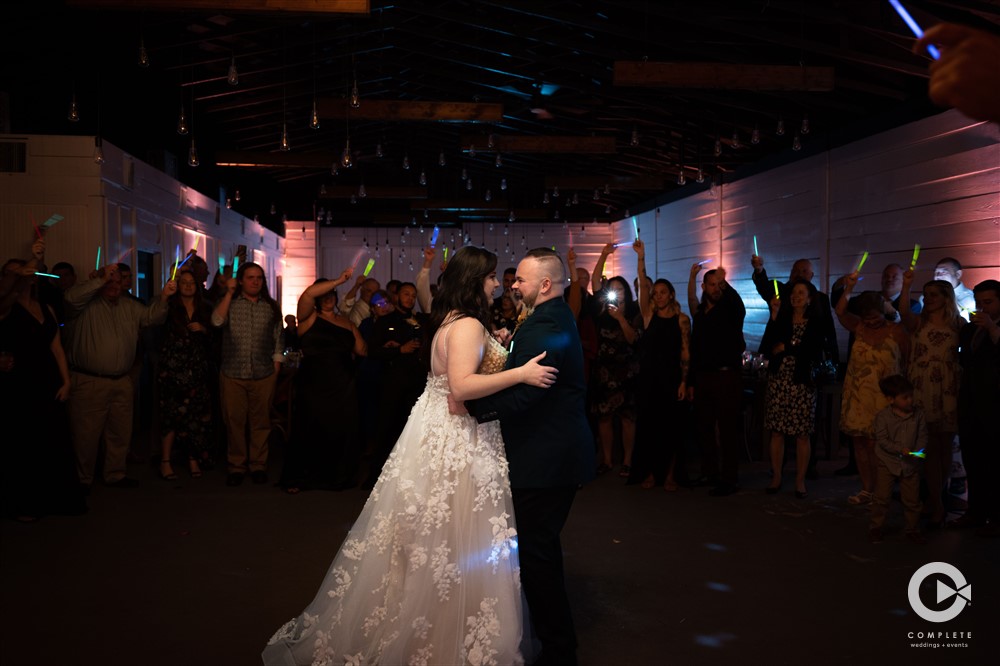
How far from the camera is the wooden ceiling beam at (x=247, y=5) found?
543 cm

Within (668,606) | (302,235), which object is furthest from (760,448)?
(302,235)

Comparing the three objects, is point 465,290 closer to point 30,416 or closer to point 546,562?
point 546,562

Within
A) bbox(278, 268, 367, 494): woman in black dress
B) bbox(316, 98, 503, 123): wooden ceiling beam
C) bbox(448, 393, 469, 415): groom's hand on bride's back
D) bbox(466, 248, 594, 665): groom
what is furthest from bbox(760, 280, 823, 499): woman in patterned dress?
bbox(316, 98, 503, 123): wooden ceiling beam

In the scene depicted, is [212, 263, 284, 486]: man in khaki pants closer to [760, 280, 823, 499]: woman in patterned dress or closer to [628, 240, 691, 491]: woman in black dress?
[628, 240, 691, 491]: woman in black dress

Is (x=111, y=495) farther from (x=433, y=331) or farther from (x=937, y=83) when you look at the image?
(x=937, y=83)

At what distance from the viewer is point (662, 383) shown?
19.2 ft

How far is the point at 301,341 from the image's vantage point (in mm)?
5875

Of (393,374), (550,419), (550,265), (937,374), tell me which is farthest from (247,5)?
(937,374)

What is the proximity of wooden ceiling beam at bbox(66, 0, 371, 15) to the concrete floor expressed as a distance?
3.21 metres

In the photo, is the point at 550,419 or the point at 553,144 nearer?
the point at 550,419

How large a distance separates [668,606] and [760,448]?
13.3ft

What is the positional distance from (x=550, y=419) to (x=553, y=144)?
8640mm

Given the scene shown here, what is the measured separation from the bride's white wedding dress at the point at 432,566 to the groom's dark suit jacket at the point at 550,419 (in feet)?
0.39

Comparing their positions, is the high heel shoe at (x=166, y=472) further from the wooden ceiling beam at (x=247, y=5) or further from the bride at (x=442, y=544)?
the bride at (x=442, y=544)
